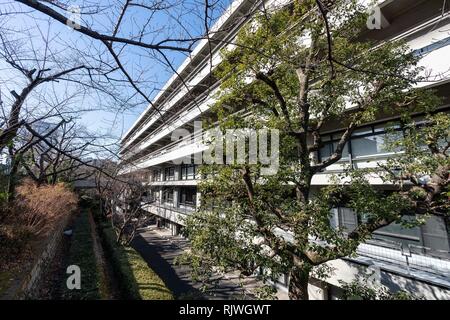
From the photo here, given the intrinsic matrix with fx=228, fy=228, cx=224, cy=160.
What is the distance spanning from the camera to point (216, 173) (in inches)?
200

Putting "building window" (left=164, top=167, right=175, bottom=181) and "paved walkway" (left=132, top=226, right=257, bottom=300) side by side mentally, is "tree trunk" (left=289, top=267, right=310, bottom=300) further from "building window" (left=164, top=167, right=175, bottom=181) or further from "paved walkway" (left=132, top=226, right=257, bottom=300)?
"building window" (left=164, top=167, right=175, bottom=181)

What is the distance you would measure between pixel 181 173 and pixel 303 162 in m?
16.4

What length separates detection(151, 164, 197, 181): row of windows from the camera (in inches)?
717

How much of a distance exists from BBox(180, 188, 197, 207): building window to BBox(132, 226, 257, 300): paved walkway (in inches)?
109

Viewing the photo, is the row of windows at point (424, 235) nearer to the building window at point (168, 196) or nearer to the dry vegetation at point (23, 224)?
the dry vegetation at point (23, 224)

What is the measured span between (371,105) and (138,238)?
58.3ft

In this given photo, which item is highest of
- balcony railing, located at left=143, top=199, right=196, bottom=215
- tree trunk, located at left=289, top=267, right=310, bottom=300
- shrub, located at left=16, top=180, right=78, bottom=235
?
shrub, located at left=16, top=180, right=78, bottom=235

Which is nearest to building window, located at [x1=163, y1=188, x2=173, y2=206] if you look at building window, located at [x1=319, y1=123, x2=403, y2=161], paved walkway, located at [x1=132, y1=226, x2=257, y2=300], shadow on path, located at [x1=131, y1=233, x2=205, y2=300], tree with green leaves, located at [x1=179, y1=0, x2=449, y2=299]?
paved walkway, located at [x1=132, y1=226, x2=257, y2=300]

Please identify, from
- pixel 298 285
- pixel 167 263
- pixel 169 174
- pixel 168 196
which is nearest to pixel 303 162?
pixel 298 285

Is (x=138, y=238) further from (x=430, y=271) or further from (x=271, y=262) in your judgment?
(x=430, y=271)

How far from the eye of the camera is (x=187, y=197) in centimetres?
1928

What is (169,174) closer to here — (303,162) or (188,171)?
(188,171)

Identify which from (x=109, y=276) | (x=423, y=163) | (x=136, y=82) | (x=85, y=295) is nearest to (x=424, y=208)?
(x=423, y=163)

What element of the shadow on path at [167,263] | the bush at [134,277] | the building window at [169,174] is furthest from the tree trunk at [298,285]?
the building window at [169,174]
